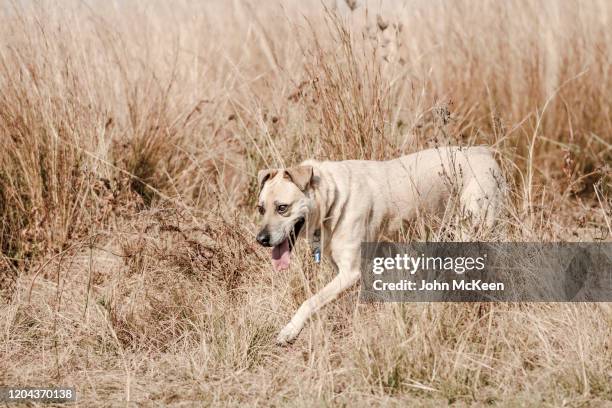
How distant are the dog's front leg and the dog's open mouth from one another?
0.27 m

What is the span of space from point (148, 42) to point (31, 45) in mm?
1827

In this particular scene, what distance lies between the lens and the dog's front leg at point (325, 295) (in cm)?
432

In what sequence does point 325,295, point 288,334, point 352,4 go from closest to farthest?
point 288,334
point 325,295
point 352,4

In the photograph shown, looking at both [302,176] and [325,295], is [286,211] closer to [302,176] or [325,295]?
[302,176]

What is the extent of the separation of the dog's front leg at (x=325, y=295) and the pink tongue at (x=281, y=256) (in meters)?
0.26

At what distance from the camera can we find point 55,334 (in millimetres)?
4445

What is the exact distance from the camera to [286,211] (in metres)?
4.60

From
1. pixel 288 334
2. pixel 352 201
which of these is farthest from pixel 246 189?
pixel 288 334

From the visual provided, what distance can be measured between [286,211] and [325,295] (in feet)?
1.72

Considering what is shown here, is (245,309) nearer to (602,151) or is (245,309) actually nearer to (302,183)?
(302,183)

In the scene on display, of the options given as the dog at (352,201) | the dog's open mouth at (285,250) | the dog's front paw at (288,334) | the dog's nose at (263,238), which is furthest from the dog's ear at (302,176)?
the dog's front paw at (288,334)

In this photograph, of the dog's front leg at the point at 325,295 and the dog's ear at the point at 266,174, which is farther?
the dog's ear at the point at 266,174

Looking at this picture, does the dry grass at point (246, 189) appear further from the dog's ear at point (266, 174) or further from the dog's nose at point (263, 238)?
the dog's ear at point (266, 174)

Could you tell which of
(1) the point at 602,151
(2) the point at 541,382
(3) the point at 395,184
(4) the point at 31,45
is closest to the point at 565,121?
(1) the point at 602,151
